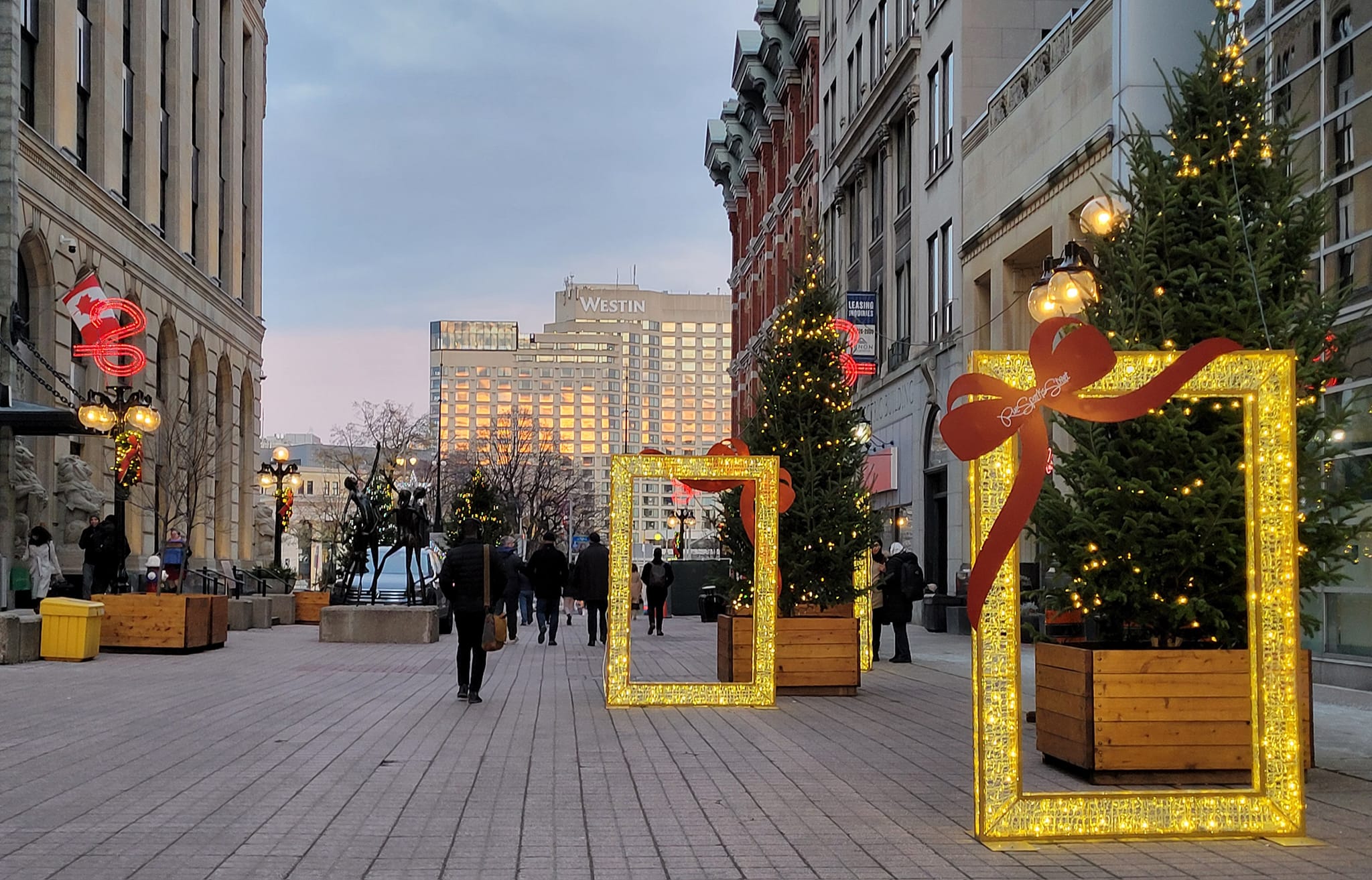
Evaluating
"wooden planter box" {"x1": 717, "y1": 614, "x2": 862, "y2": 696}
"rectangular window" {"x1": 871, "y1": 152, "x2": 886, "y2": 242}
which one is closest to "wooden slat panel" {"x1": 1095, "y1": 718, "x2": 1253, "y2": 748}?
"wooden planter box" {"x1": 717, "y1": 614, "x2": 862, "y2": 696}

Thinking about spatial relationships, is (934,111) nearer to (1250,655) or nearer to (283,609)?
(283,609)

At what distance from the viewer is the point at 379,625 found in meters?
28.3

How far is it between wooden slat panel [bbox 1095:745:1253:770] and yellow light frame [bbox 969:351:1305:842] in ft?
4.20

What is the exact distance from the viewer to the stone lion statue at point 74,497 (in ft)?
120

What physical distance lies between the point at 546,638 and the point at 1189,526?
22.5m

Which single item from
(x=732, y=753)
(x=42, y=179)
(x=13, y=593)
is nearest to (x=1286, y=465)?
(x=732, y=753)

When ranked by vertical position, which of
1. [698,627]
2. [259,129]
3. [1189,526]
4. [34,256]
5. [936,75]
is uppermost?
[259,129]

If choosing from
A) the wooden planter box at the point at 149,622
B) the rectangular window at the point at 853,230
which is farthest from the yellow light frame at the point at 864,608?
the rectangular window at the point at 853,230

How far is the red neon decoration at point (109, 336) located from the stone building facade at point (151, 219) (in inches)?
39.0

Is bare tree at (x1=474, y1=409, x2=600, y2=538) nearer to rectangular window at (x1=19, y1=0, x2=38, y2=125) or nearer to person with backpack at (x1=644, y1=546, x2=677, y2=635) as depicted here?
person with backpack at (x1=644, y1=546, x2=677, y2=635)

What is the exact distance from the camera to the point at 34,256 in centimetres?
3550

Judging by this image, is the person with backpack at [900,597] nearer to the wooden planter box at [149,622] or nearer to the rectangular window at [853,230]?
the wooden planter box at [149,622]

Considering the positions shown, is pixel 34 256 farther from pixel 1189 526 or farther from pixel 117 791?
pixel 1189 526

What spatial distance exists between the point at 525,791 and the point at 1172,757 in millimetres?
4146
